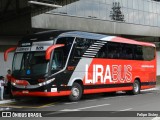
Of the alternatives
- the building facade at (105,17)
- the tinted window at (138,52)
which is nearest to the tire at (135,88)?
the tinted window at (138,52)

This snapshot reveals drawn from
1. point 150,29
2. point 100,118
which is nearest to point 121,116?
point 100,118

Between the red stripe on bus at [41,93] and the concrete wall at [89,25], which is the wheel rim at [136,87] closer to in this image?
the red stripe on bus at [41,93]

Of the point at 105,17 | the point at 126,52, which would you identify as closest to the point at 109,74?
the point at 126,52

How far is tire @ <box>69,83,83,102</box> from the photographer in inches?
776

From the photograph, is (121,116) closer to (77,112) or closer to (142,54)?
(77,112)

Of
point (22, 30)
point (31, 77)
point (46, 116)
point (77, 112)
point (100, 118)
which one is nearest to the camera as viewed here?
point (100, 118)

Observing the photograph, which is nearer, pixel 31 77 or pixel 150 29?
pixel 31 77

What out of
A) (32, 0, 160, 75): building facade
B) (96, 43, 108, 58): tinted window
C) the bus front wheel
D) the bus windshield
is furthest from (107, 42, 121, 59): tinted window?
(32, 0, 160, 75): building facade

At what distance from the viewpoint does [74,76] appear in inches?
776

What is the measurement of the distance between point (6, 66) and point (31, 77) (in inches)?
527

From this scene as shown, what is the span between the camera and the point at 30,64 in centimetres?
1873

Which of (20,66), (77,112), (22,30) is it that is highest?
(22,30)

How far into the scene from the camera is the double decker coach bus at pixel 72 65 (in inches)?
720

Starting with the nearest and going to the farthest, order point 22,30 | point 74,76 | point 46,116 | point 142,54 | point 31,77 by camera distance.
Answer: point 46,116, point 31,77, point 74,76, point 142,54, point 22,30
